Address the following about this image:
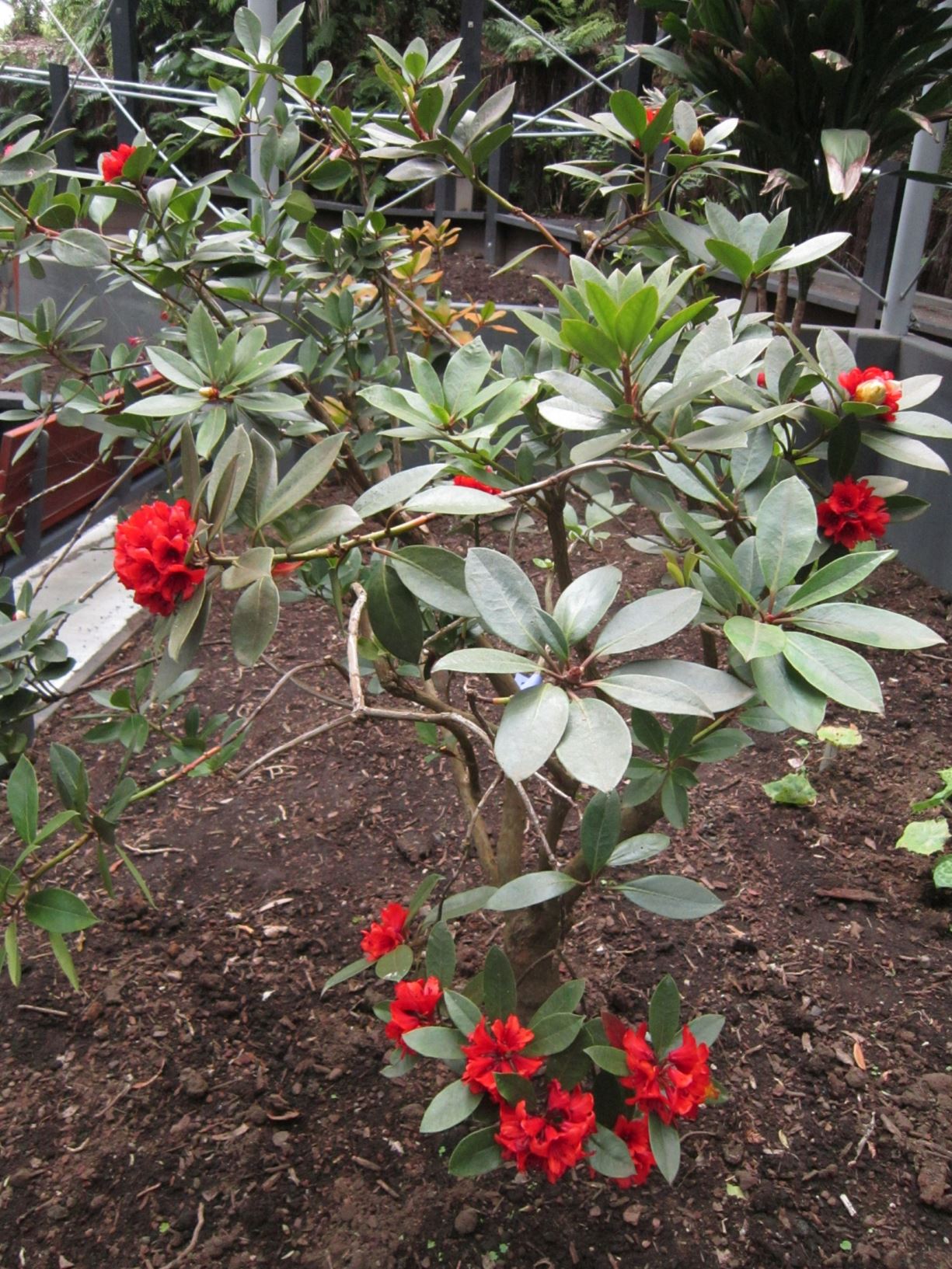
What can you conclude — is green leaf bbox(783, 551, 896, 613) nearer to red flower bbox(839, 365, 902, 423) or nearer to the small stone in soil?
red flower bbox(839, 365, 902, 423)

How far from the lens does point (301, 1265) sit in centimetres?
117

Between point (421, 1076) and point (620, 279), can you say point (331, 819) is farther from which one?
point (620, 279)

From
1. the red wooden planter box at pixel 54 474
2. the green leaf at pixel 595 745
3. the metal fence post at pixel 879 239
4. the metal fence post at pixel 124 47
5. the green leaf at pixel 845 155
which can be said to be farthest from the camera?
the metal fence post at pixel 124 47

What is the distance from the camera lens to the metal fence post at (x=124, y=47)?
400 centimetres

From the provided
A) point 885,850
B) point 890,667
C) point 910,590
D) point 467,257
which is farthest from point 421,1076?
point 467,257

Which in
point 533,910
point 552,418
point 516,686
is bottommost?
point 533,910

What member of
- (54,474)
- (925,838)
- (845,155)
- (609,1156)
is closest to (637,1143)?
(609,1156)

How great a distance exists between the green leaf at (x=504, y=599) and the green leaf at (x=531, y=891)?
264 millimetres

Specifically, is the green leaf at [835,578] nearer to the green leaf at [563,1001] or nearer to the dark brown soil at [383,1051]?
the green leaf at [563,1001]

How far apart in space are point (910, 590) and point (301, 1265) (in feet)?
7.81

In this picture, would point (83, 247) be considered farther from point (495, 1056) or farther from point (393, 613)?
point (495, 1056)

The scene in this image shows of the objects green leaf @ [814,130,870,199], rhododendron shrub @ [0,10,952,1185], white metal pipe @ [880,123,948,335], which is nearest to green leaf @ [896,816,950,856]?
rhododendron shrub @ [0,10,952,1185]

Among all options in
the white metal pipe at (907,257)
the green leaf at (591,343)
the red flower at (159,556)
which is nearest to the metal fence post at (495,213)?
the white metal pipe at (907,257)

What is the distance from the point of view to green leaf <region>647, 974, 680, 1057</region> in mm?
926
